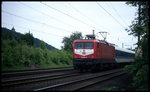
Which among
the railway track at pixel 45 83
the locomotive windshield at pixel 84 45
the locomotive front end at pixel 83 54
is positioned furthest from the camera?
the locomotive windshield at pixel 84 45

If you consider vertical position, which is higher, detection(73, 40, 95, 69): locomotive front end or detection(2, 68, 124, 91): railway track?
detection(73, 40, 95, 69): locomotive front end

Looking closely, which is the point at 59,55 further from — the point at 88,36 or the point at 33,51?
the point at 88,36

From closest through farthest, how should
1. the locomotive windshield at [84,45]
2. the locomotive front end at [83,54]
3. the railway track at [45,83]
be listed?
1. the railway track at [45,83]
2. the locomotive front end at [83,54]
3. the locomotive windshield at [84,45]

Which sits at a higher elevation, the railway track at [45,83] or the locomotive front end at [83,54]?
the locomotive front end at [83,54]

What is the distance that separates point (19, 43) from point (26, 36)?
2985 centimetres

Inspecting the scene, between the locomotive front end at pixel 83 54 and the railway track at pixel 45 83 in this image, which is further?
the locomotive front end at pixel 83 54

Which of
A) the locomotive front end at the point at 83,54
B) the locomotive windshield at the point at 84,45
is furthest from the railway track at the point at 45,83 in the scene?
the locomotive windshield at the point at 84,45

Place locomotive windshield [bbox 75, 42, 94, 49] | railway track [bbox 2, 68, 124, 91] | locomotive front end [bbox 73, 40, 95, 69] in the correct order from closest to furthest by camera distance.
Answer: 1. railway track [bbox 2, 68, 124, 91]
2. locomotive front end [bbox 73, 40, 95, 69]
3. locomotive windshield [bbox 75, 42, 94, 49]

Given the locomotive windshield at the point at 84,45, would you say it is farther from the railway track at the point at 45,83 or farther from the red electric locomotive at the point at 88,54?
the railway track at the point at 45,83

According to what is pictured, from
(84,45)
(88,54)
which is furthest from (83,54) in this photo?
(84,45)

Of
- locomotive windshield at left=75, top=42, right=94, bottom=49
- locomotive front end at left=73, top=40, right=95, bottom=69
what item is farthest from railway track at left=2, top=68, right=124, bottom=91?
locomotive windshield at left=75, top=42, right=94, bottom=49

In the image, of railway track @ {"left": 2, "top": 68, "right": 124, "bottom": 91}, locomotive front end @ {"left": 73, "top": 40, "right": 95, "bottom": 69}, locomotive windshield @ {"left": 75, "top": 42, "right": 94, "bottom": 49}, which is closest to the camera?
railway track @ {"left": 2, "top": 68, "right": 124, "bottom": 91}

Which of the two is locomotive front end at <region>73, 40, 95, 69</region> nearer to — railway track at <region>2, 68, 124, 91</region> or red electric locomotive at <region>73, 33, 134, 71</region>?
red electric locomotive at <region>73, 33, 134, 71</region>

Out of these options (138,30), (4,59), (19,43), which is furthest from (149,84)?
(19,43)
